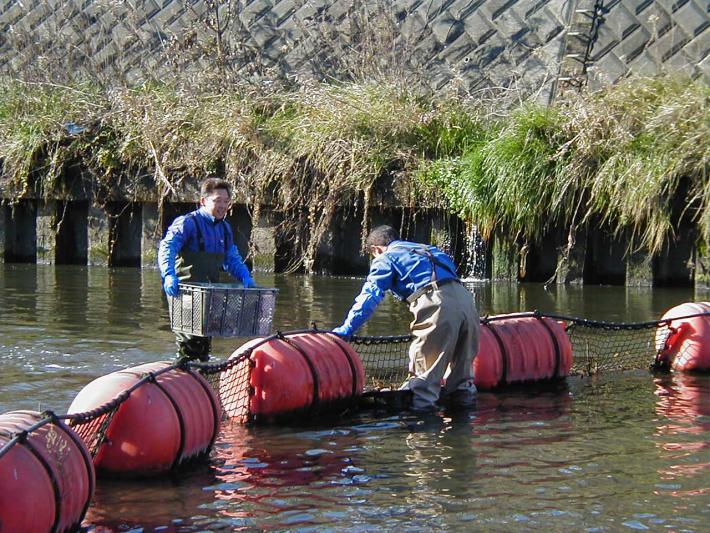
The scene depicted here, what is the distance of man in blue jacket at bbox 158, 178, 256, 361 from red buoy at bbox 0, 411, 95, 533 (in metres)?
3.14

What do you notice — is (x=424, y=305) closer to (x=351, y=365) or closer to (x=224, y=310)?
(x=351, y=365)

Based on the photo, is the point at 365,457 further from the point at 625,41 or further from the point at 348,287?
the point at 625,41

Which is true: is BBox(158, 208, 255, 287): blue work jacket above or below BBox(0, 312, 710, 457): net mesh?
→ above

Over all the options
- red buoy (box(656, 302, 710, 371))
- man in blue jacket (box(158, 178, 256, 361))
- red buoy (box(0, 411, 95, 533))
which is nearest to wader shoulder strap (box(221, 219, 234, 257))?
man in blue jacket (box(158, 178, 256, 361))

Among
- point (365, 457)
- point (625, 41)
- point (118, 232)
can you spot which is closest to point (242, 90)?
point (118, 232)

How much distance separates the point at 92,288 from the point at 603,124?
7165 mm

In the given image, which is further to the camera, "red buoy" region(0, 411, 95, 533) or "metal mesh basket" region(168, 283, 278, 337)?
"metal mesh basket" region(168, 283, 278, 337)

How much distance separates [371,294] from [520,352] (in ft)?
6.55

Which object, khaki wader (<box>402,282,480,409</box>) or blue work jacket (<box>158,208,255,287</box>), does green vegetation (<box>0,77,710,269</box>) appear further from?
blue work jacket (<box>158,208,255,287</box>)

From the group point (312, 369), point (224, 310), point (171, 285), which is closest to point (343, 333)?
point (312, 369)

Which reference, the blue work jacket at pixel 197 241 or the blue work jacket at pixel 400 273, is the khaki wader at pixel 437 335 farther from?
the blue work jacket at pixel 197 241

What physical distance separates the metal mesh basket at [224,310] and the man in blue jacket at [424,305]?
0.71m

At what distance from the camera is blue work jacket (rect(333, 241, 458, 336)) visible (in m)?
9.43

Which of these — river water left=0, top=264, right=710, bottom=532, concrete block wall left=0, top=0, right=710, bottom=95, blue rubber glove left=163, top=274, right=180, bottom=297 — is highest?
concrete block wall left=0, top=0, right=710, bottom=95
